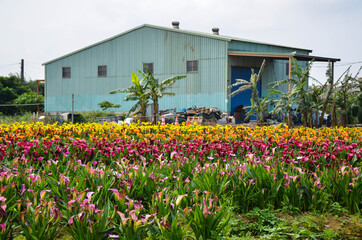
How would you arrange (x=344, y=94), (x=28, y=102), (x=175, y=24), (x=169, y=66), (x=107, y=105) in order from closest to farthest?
(x=344, y=94), (x=169, y=66), (x=107, y=105), (x=175, y=24), (x=28, y=102)

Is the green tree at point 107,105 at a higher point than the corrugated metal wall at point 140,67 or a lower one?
lower

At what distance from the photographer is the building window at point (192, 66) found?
91.3 ft

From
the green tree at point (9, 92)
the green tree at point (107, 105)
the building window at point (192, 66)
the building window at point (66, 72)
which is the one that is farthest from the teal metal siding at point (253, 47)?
the green tree at point (9, 92)

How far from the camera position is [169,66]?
94.8 ft

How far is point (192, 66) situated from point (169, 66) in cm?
183

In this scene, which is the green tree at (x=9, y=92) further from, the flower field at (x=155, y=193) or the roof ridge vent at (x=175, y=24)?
the flower field at (x=155, y=193)

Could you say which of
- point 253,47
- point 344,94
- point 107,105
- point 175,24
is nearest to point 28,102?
point 107,105

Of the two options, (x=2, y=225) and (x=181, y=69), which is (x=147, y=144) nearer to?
(x=2, y=225)

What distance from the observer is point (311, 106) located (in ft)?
52.9

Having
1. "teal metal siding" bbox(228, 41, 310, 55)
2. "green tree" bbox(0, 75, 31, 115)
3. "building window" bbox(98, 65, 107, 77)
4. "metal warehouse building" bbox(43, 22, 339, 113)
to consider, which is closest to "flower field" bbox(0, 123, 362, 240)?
"metal warehouse building" bbox(43, 22, 339, 113)

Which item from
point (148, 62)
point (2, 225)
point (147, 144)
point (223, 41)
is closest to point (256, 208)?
point (2, 225)

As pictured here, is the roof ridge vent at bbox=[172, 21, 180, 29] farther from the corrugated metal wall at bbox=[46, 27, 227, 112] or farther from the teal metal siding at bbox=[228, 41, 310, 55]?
the teal metal siding at bbox=[228, 41, 310, 55]

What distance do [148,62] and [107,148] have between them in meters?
22.9

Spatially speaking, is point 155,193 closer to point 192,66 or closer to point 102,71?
point 192,66
